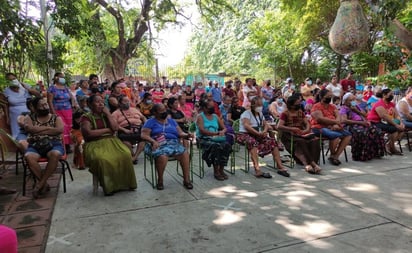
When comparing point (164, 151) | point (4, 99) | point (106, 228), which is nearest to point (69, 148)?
point (4, 99)

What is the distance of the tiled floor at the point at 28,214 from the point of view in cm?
321

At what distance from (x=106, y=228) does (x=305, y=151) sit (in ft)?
11.9

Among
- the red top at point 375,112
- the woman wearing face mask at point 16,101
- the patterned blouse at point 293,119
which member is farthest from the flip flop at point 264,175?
the woman wearing face mask at point 16,101

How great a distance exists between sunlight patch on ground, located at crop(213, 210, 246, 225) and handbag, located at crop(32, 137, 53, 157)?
2498 mm

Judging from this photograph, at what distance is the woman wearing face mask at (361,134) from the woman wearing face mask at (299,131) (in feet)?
3.26

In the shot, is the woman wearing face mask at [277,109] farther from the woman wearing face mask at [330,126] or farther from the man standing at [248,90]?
the woman wearing face mask at [330,126]

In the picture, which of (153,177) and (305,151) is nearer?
(153,177)

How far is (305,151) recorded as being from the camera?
5.75 meters

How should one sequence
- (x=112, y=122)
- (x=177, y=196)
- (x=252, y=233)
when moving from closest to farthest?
(x=252, y=233)
(x=177, y=196)
(x=112, y=122)

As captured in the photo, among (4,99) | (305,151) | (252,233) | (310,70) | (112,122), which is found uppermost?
(310,70)

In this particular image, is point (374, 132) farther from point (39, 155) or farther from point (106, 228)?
point (39, 155)

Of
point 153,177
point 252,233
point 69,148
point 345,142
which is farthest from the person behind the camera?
point 69,148

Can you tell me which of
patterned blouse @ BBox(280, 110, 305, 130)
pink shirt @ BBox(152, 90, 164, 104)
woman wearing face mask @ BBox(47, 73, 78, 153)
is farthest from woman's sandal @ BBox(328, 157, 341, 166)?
woman wearing face mask @ BBox(47, 73, 78, 153)

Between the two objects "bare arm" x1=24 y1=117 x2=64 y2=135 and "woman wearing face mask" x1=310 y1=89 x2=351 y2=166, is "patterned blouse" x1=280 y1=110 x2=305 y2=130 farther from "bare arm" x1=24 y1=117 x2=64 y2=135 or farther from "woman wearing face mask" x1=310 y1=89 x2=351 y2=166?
"bare arm" x1=24 y1=117 x2=64 y2=135
